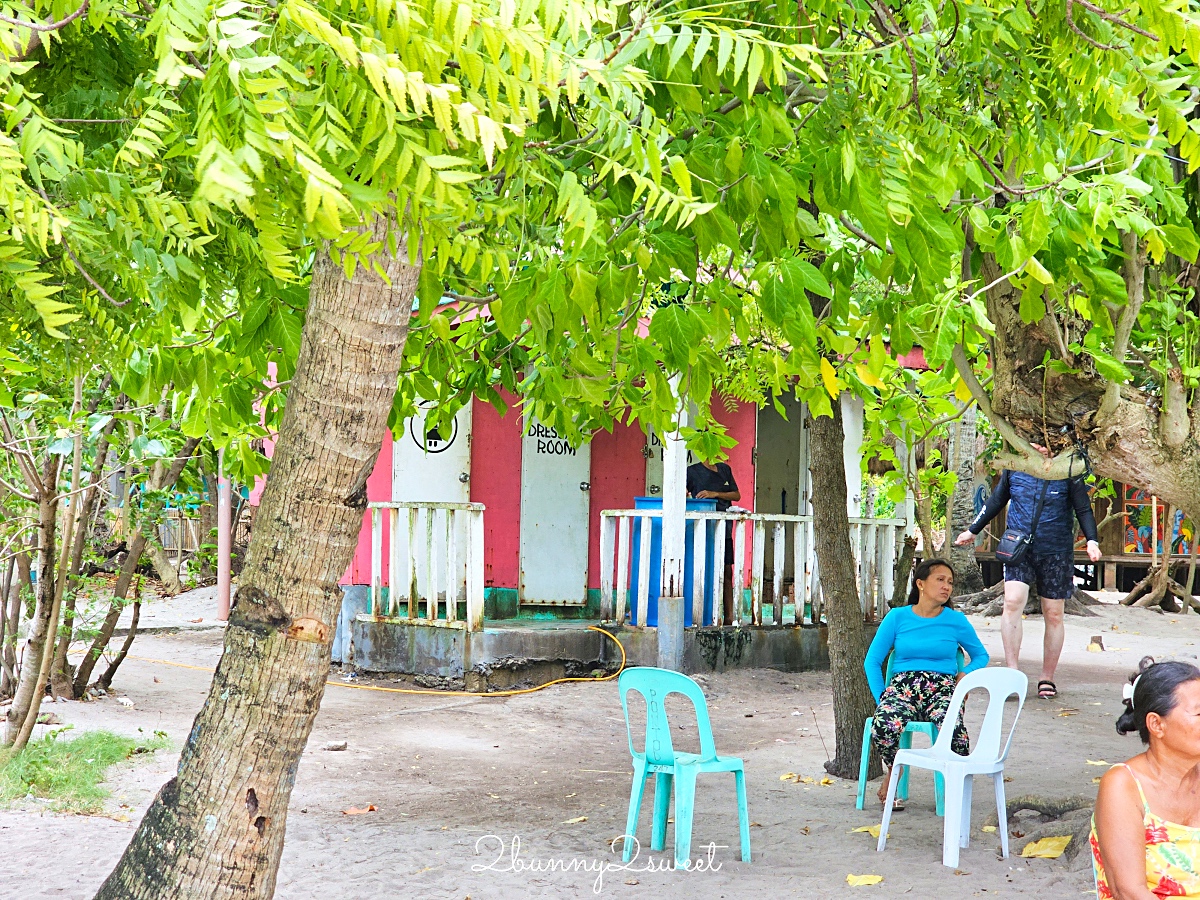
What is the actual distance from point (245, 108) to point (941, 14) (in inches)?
96.8

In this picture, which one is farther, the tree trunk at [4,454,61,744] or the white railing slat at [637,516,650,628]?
the white railing slat at [637,516,650,628]

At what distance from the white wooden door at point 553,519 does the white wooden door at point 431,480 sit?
594mm

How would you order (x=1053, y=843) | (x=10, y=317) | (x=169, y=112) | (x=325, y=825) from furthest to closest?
(x=325, y=825) → (x=1053, y=843) → (x=10, y=317) → (x=169, y=112)

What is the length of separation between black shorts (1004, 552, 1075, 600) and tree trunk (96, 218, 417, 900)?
22.7 ft

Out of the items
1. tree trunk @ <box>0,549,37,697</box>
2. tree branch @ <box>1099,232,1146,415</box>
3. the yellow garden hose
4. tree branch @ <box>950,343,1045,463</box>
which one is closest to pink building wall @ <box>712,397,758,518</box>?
the yellow garden hose

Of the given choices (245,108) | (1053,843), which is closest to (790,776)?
(1053,843)

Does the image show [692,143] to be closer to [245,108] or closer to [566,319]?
[566,319]

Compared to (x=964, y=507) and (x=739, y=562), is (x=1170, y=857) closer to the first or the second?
(x=739, y=562)

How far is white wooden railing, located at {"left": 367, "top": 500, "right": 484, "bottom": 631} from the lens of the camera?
974cm

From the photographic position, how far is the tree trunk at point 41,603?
673 cm

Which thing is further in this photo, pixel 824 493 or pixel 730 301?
pixel 824 493

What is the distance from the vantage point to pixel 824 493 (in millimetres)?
6621

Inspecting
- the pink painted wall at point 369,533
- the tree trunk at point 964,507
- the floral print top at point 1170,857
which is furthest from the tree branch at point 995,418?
the tree trunk at point 964,507

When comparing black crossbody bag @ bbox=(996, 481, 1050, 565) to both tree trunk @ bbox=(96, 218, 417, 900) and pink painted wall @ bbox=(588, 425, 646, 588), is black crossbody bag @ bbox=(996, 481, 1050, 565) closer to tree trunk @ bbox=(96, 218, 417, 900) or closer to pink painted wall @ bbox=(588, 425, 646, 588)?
pink painted wall @ bbox=(588, 425, 646, 588)
